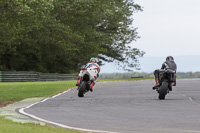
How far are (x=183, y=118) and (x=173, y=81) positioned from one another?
301 inches

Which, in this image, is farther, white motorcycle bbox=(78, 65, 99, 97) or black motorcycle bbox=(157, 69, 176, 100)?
white motorcycle bbox=(78, 65, 99, 97)

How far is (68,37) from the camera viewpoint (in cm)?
5666

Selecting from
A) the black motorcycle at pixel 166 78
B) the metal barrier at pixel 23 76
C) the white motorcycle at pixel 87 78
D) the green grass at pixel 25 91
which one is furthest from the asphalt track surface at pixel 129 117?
the metal barrier at pixel 23 76

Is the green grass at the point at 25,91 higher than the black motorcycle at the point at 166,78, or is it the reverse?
the black motorcycle at the point at 166,78

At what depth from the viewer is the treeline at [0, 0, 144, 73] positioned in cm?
5144

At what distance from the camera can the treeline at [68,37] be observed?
169 feet

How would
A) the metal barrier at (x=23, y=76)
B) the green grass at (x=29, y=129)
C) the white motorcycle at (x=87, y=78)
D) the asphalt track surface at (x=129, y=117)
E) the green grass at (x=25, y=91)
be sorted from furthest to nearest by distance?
the metal barrier at (x=23, y=76) < the green grass at (x=25, y=91) < the white motorcycle at (x=87, y=78) < the asphalt track surface at (x=129, y=117) < the green grass at (x=29, y=129)

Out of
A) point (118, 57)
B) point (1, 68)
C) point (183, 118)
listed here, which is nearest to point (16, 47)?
point (1, 68)

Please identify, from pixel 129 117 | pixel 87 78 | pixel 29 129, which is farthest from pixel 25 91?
pixel 29 129

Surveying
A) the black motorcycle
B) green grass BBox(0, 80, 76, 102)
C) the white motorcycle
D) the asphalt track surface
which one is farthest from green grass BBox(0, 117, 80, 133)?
green grass BBox(0, 80, 76, 102)

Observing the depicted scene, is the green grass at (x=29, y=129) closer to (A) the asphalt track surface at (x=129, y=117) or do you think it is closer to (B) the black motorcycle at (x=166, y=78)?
(A) the asphalt track surface at (x=129, y=117)

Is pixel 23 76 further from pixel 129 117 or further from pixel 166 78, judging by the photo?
pixel 129 117

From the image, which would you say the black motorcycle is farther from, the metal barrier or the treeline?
the metal barrier

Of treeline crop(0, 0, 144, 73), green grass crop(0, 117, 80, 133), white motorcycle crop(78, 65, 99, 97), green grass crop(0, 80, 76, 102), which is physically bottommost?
green grass crop(0, 117, 80, 133)
